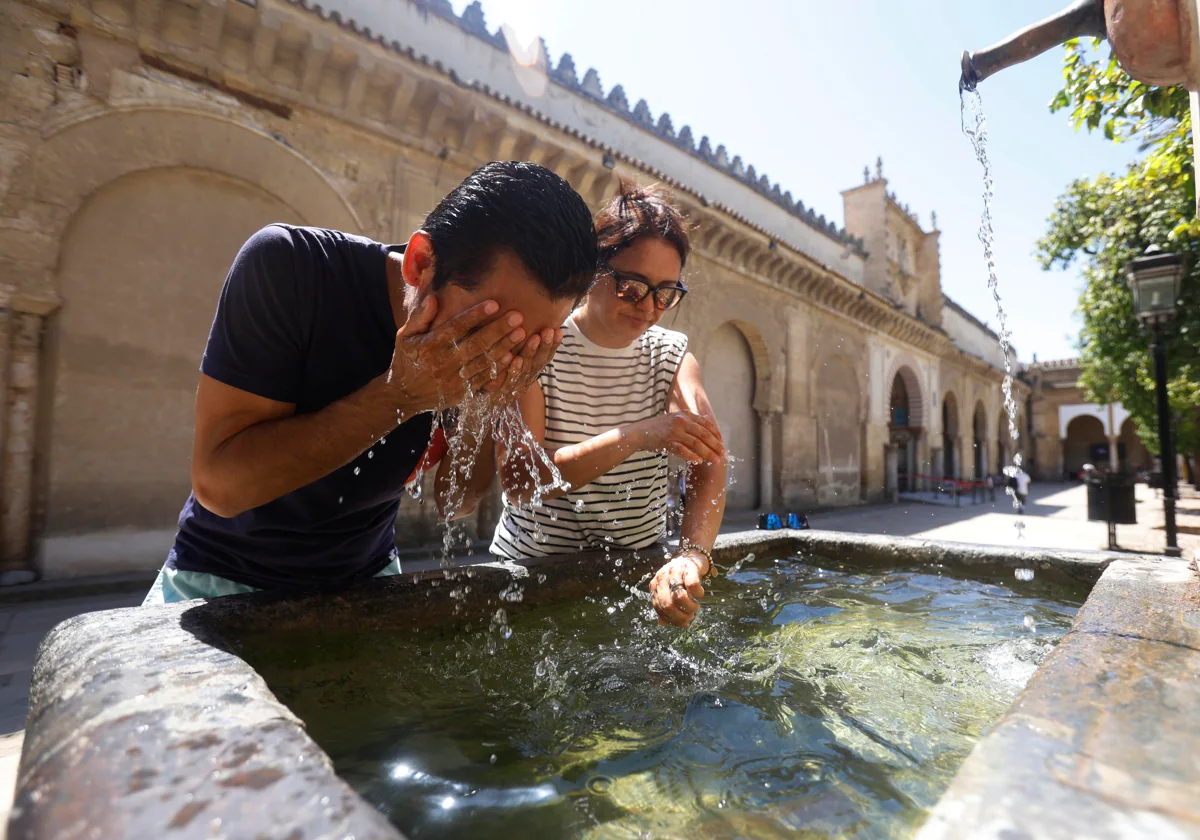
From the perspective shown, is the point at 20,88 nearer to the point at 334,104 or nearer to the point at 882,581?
the point at 334,104

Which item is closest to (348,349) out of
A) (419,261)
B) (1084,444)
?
(419,261)

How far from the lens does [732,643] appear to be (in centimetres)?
173

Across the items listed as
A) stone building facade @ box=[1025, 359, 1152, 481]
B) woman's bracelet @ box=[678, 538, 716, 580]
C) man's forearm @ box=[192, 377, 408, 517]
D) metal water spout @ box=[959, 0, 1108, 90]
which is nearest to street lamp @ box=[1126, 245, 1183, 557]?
metal water spout @ box=[959, 0, 1108, 90]

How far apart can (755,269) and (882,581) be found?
985 cm

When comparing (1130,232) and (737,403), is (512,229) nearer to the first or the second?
(737,403)

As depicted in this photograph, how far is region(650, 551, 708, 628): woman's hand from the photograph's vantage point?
1349 millimetres

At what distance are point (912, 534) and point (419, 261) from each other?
391 inches

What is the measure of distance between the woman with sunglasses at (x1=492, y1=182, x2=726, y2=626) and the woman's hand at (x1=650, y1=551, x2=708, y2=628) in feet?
0.44

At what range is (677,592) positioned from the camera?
1362 mm

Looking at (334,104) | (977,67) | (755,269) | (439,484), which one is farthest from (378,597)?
(755,269)

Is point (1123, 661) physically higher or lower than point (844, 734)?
higher

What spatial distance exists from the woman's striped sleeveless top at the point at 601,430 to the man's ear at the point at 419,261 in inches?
29.6

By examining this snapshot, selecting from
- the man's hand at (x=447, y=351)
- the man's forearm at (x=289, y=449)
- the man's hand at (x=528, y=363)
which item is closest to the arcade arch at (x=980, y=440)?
the man's hand at (x=528, y=363)

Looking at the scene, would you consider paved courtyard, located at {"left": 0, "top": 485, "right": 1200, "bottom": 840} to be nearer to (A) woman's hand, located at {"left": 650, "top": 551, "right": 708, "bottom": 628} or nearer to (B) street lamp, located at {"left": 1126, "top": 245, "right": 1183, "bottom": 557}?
(B) street lamp, located at {"left": 1126, "top": 245, "right": 1183, "bottom": 557}
